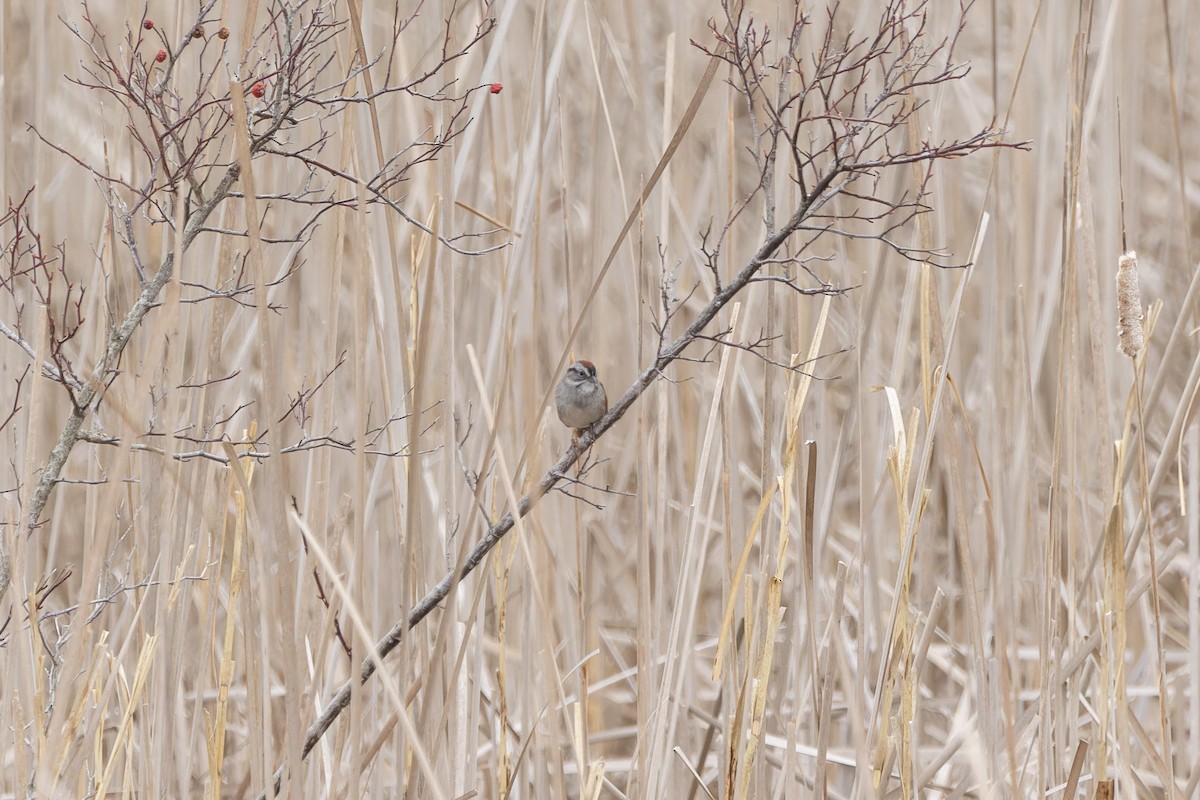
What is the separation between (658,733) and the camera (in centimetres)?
138

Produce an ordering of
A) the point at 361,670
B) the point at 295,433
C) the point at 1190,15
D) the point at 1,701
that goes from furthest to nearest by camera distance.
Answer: the point at 1190,15 < the point at 295,433 < the point at 1,701 < the point at 361,670

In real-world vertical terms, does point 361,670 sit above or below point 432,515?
below

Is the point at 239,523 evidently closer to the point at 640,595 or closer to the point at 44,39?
the point at 640,595

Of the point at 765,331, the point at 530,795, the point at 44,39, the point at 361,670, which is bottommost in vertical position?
the point at 530,795

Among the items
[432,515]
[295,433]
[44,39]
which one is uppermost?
[44,39]

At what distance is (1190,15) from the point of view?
2469 mm

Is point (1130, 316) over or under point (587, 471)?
over

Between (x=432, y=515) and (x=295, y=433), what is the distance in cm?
36

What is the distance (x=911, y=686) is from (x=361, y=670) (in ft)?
2.04

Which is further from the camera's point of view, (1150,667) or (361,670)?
(1150,667)

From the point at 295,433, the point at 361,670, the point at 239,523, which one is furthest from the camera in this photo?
the point at 295,433

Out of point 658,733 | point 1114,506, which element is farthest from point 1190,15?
point 658,733

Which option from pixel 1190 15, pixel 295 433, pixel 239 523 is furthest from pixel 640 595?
pixel 1190 15

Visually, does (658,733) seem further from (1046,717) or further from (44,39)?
(44,39)
